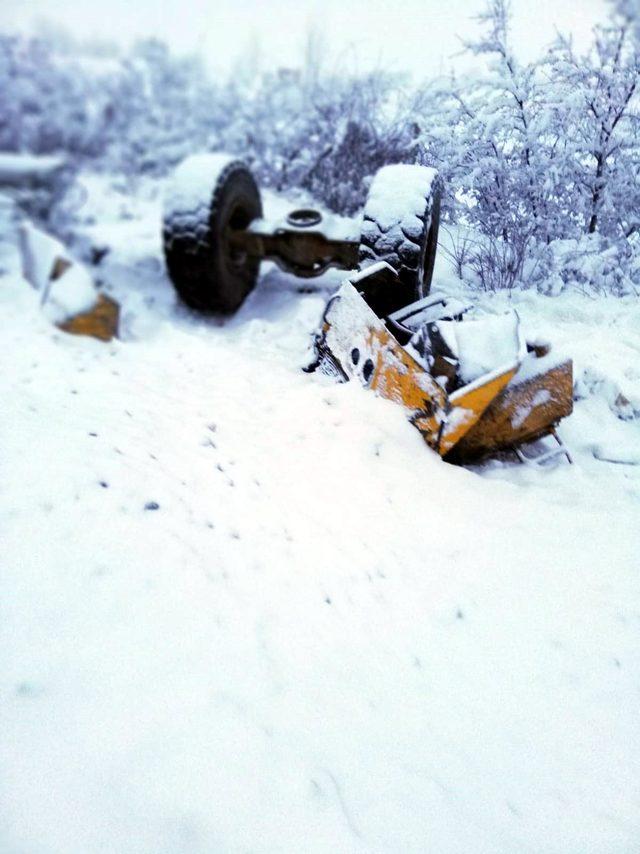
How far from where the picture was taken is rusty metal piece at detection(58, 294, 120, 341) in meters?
4.06

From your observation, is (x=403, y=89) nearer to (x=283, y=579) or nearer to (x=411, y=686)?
(x=283, y=579)

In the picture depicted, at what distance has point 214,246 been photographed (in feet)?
13.1

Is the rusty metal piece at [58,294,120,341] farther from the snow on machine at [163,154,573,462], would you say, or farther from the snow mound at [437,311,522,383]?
the snow mound at [437,311,522,383]

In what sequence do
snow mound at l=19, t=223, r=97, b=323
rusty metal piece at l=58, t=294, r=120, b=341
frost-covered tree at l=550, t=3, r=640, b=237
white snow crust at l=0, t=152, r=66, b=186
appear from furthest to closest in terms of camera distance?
1. white snow crust at l=0, t=152, r=66, b=186
2. snow mound at l=19, t=223, r=97, b=323
3. rusty metal piece at l=58, t=294, r=120, b=341
4. frost-covered tree at l=550, t=3, r=640, b=237

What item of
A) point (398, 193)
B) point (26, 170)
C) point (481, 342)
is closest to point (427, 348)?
point (481, 342)

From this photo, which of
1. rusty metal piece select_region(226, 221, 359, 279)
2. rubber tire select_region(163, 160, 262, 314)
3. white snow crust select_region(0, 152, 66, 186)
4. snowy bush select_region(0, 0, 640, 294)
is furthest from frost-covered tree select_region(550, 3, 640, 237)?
white snow crust select_region(0, 152, 66, 186)

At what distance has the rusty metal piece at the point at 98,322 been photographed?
406cm

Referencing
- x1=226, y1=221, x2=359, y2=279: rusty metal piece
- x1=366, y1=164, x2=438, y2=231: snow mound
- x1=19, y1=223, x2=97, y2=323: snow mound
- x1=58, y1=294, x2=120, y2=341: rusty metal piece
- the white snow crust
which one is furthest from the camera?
the white snow crust

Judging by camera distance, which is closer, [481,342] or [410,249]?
[481,342]

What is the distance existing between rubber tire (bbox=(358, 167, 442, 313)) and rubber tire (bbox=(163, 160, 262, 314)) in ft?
5.22

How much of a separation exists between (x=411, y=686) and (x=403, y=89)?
2.72 metres

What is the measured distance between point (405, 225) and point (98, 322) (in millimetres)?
2698

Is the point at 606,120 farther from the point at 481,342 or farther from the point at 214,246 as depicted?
the point at 214,246

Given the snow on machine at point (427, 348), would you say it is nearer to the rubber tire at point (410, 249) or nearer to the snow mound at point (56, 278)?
the rubber tire at point (410, 249)
